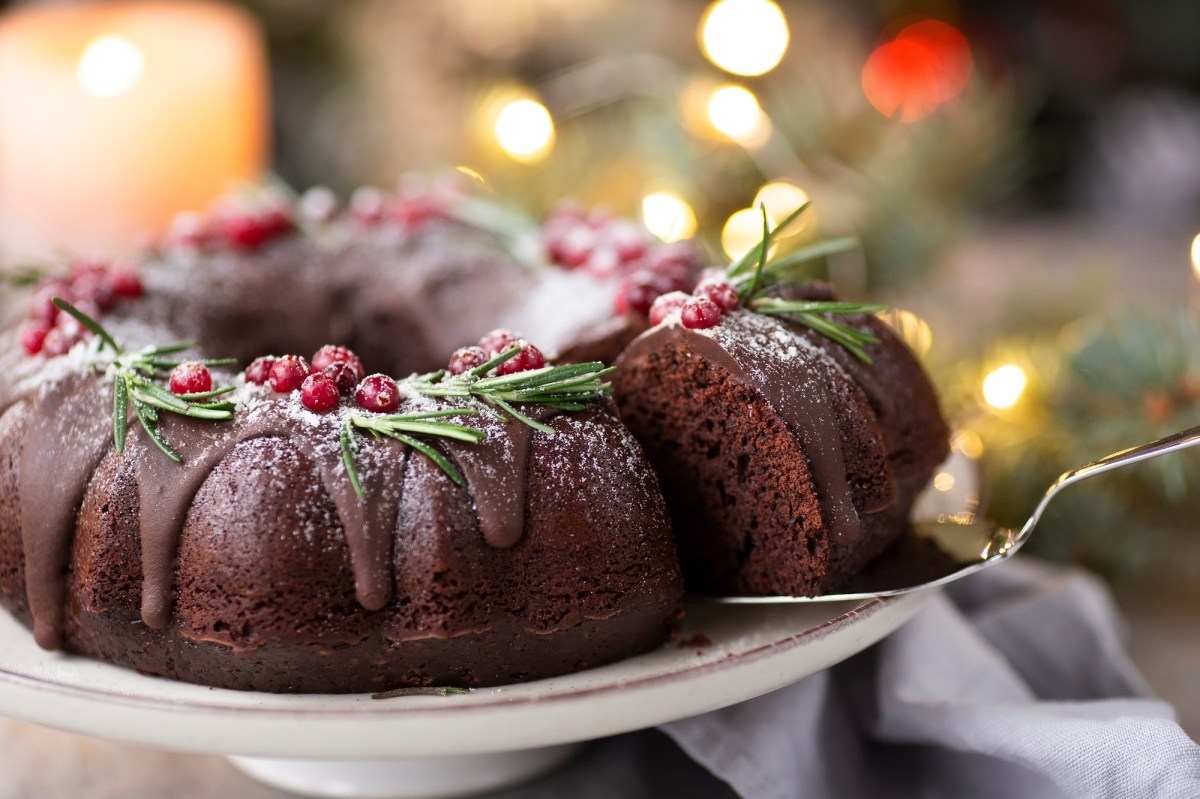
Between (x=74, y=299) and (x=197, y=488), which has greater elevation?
(x=74, y=299)

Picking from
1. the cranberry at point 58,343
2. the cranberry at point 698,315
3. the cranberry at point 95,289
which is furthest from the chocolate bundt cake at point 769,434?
the cranberry at point 95,289

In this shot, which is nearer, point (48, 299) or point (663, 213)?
point (48, 299)

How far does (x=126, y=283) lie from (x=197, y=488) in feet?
2.87

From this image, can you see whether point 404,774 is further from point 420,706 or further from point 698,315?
point 698,315

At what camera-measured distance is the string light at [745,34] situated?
331 cm

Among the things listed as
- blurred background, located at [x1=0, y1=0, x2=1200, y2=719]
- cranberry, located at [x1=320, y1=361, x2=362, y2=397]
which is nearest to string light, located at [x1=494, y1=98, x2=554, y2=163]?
blurred background, located at [x1=0, y1=0, x2=1200, y2=719]

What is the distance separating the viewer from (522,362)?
1.86m

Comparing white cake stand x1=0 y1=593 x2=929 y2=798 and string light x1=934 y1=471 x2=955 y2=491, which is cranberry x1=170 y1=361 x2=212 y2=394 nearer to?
white cake stand x1=0 y1=593 x2=929 y2=798

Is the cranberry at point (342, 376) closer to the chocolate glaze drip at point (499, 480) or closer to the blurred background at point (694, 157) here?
the chocolate glaze drip at point (499, 480)

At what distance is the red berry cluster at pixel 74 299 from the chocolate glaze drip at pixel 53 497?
253 mm

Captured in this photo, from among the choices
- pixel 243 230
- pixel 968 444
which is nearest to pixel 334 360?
pixel 243 230

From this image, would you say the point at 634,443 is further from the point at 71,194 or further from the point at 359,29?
the point at 359,29

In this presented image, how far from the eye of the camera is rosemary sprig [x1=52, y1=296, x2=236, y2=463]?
1749mm

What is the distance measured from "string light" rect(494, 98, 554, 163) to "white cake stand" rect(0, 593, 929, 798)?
6.07 ft
